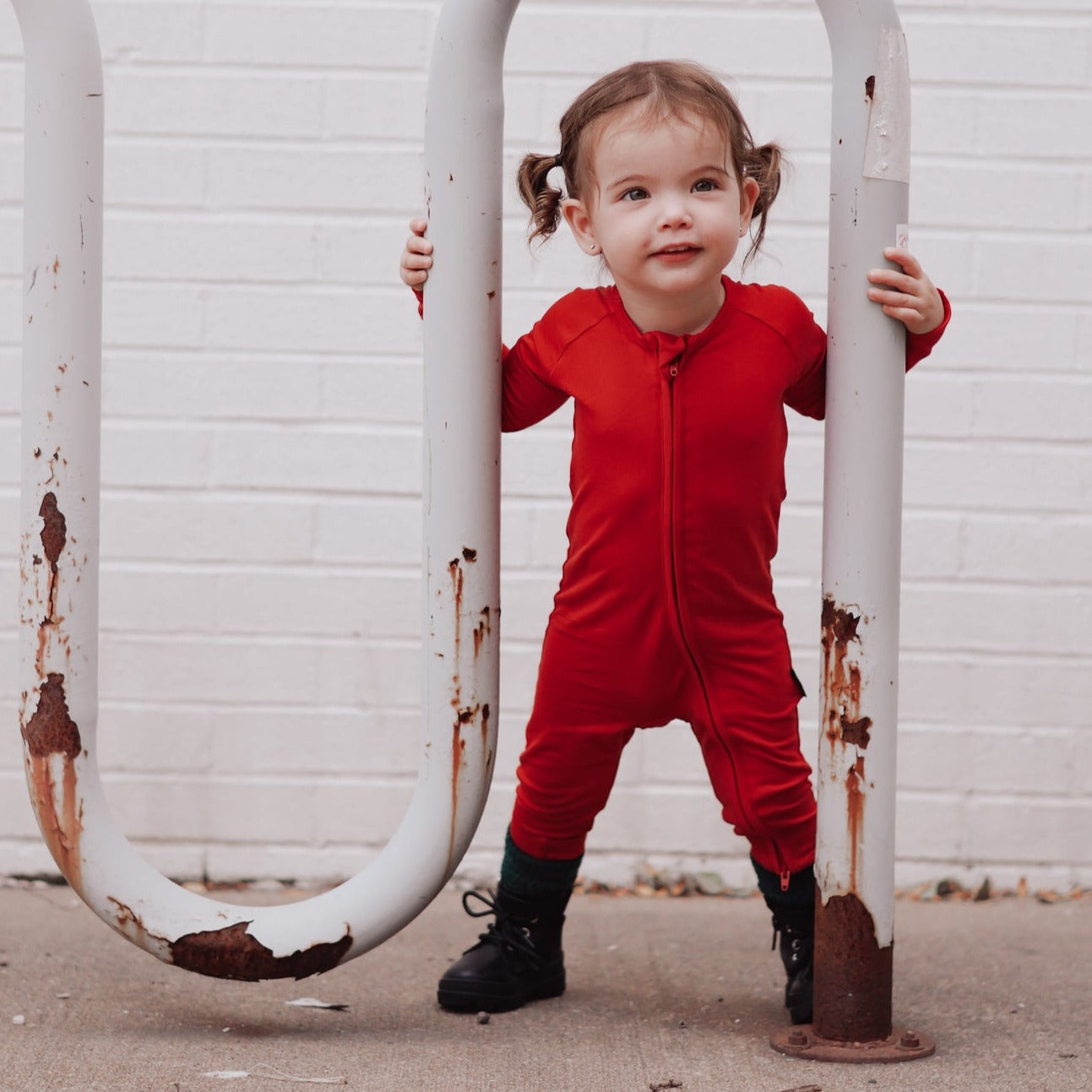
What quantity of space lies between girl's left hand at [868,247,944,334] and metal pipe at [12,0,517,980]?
515 mm

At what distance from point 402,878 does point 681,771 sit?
1.24 meters

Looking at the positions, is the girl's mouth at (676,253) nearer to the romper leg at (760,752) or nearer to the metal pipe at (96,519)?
the metal pipe at (96,519)

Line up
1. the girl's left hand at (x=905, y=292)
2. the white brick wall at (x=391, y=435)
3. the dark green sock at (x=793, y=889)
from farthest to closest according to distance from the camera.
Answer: the white brick wall at (x=391, y=435)
the dark green sock at (x=793, y=889)
the girl's left hand at (x=905, y=292)

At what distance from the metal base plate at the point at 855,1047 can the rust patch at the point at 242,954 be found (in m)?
0.62

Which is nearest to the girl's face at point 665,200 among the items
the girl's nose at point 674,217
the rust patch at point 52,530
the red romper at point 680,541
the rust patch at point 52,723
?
the girl's nose at point 674,217

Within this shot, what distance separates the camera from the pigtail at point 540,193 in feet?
7.05

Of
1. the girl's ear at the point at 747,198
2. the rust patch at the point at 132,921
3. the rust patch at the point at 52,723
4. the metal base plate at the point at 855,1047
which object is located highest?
the girl's ear at the point at 747,198

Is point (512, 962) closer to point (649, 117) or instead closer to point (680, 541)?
point (680, 541)

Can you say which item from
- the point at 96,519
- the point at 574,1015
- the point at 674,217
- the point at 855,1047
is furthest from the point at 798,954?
the point at 96,519

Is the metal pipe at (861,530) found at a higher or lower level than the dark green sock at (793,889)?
higher

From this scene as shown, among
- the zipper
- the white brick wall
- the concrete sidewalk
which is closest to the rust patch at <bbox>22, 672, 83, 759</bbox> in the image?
the concrete sidewalk

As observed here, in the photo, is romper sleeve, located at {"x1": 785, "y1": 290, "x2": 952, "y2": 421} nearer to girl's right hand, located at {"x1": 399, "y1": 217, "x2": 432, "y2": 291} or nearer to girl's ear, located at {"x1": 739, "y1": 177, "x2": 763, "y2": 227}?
girl's ear, located at {"x1": 739, "y1": 177, "x2": 763, "y2": 227}

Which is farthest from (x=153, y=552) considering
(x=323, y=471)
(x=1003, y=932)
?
(x=1003, y=932)

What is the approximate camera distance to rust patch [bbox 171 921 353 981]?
1989 millimetres
